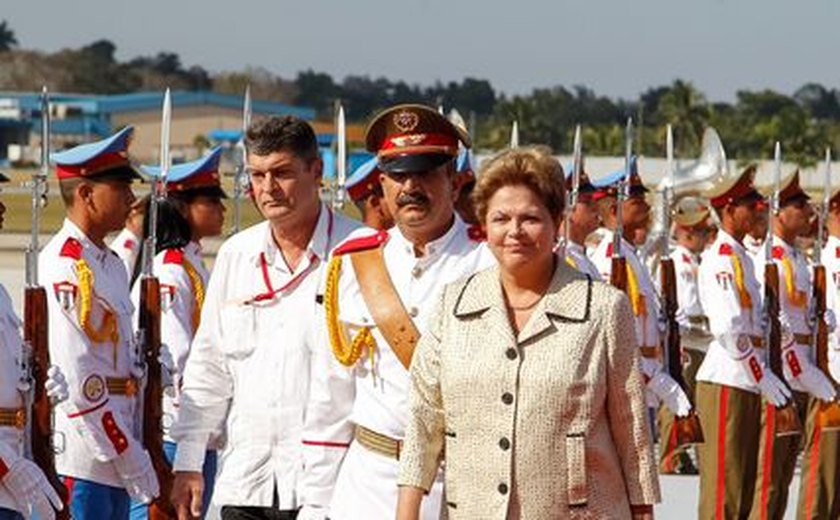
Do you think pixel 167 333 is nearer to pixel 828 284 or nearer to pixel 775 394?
pixel 775 394

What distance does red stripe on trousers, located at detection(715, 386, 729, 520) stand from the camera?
11422 millimetres

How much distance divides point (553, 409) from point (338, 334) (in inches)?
48.6

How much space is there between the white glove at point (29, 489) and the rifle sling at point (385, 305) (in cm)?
109

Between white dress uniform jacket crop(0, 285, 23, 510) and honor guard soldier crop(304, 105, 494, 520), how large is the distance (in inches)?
34.5

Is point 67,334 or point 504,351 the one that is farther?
point 67,334

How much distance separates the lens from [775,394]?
11148 millimetres

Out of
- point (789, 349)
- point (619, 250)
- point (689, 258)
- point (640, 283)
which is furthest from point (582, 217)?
point (689, 258)

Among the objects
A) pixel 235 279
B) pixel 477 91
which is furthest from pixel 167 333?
pixel 477 91

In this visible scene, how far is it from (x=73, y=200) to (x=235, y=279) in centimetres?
101

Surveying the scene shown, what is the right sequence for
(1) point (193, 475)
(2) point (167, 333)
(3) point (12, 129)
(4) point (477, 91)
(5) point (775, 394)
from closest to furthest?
(1) point (193, 475)
(2) point (167, 333)
(5) point (775, 394)
(3) point (12, 129)
(4) point (477, 91)

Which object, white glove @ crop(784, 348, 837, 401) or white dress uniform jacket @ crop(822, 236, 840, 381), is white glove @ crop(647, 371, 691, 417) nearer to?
white glove @ crop(784, 348, 837, 401)

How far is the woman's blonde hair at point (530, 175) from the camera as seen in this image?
5.55 meters

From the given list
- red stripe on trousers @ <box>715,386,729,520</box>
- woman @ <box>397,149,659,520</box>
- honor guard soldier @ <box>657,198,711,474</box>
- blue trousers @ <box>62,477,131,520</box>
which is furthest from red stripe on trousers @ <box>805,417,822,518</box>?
woman @ <box>397,149,659,520</box>

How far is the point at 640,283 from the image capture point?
1141cm
